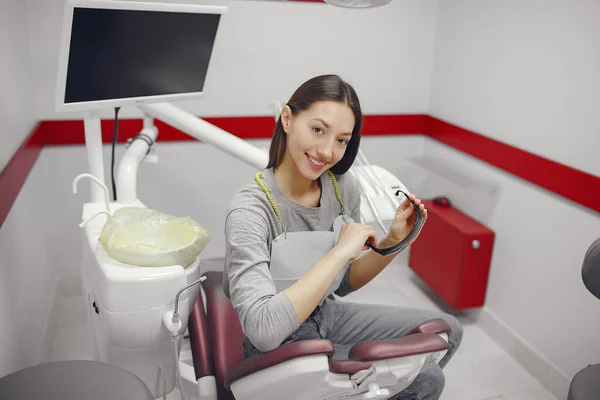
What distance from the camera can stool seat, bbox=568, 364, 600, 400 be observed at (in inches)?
55.0

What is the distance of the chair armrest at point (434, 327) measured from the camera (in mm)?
1462

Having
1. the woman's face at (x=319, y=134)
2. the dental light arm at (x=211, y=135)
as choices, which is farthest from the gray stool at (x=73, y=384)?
the dental light arm at (x=211, y=135)

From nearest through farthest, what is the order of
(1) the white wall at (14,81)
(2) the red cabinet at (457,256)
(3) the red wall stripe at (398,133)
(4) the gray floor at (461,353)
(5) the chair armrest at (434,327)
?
(5) the chair armrest at (434,327) → (1) the white wall at (14,81) → (3) the red wall stripe at (398,133) → (4) the gray floor at (461,353) → (2) the red cabinet at (457,256)

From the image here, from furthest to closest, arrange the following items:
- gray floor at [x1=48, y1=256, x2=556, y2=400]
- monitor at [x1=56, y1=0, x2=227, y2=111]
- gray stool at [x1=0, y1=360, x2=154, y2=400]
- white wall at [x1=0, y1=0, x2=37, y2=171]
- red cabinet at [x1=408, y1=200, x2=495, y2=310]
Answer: red cabinet at [x1=408, y1=200, x2=495, y2=310], gray floor at [x1=48, y1=256, x2=556, y2=400], white wall at [x1=0, y1=0, x2=37, y2=171], monitor at [x1=56, y1=0, x2=227, y2=111], gray stool at [x1=0, y1=360, x2=154, y2=400]

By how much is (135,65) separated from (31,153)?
79 cm

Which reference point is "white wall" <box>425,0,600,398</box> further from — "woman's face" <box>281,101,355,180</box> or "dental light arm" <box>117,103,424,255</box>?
"woman's face" <box>281,101,355,180</box>

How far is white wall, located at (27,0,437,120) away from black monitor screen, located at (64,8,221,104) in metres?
0.66

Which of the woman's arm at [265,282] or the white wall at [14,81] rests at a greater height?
the white wall at [14,81]

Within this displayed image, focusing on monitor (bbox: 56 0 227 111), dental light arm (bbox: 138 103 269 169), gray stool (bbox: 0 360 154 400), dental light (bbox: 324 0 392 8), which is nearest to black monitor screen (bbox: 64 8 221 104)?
monitor (bbox: 56 0 227 111)

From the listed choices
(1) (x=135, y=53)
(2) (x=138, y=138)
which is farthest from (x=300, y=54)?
(1) (x=135, y=53)

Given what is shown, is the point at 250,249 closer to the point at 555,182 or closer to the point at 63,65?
the point at 63,65

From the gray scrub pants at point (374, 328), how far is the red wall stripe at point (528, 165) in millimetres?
905

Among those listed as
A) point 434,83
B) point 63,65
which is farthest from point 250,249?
point 434,83

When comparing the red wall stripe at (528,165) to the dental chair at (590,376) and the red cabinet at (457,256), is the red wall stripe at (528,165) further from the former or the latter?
the dental chair at (590,376)
